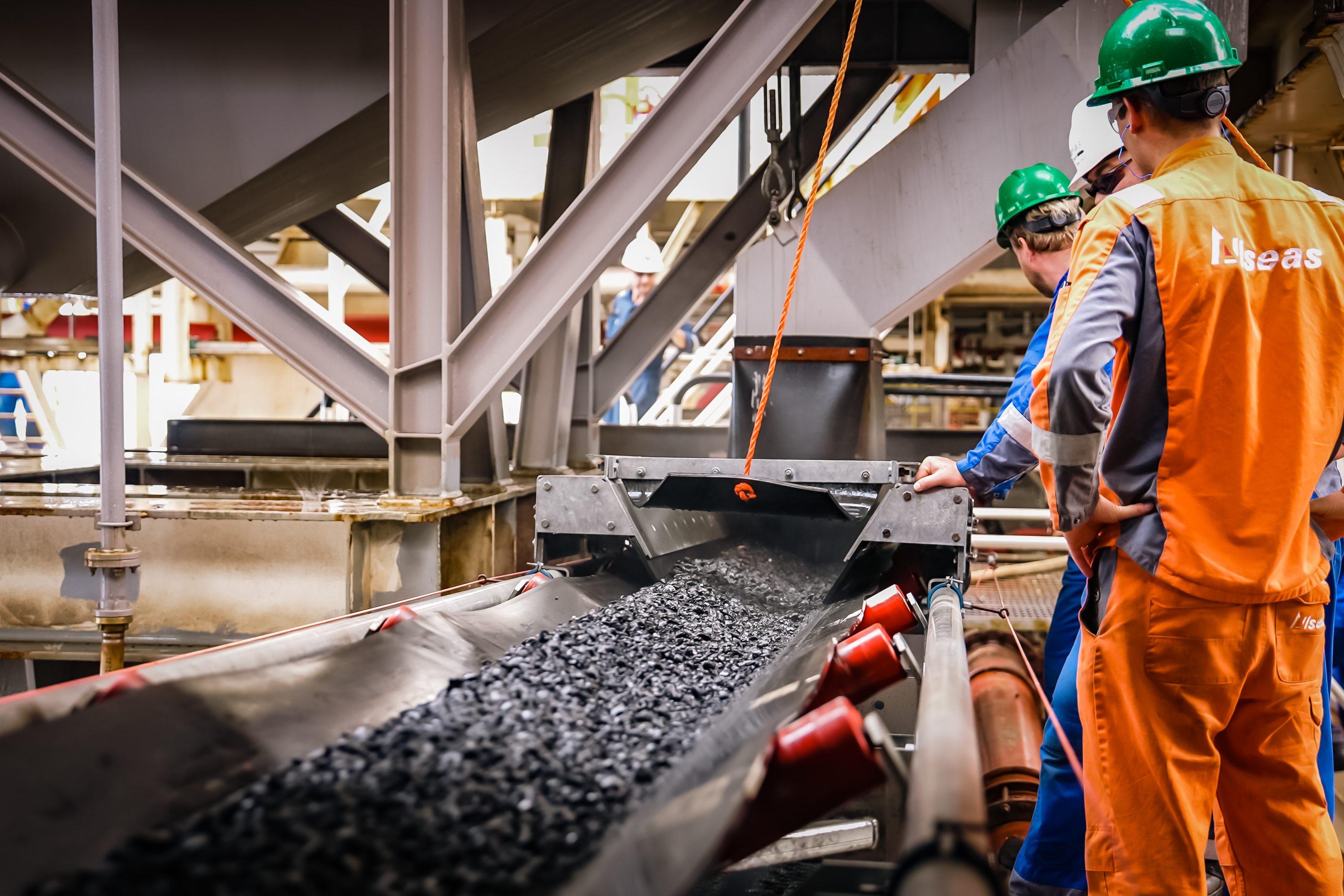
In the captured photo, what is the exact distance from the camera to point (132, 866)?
87 cm

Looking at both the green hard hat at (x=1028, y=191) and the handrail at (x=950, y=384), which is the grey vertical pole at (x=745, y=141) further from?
the green hard hat at (x=1028, y=191)

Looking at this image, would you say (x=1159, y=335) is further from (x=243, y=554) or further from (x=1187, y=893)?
(x=243, y=554)

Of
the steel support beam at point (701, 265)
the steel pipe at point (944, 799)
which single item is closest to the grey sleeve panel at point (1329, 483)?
the steel pipe at point (944, 799)

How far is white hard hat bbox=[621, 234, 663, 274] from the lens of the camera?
8.24 metres

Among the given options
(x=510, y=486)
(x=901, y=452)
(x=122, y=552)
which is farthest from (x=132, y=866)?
(x=901, y=452)

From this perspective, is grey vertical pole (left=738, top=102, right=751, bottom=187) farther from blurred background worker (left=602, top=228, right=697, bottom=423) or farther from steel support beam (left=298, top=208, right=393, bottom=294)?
steel support beam (left=298, top=208, right=393, bottom=294)

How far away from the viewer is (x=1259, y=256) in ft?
4.73

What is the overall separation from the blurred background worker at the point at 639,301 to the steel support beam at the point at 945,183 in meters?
4.46

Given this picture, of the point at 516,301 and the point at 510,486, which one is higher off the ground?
the point at 516,301

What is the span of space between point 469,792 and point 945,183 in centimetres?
292

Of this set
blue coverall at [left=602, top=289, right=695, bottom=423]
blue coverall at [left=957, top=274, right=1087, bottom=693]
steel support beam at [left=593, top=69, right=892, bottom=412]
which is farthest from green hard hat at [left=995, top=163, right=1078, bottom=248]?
blue coverall at [left=602, top=289, right=695, bottom=423]

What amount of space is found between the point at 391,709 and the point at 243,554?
185cm

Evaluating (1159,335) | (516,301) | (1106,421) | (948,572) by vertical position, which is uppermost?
(516,301)

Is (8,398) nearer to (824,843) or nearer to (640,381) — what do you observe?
(640,381)
